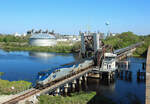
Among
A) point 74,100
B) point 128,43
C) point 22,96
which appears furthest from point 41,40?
point 74,100

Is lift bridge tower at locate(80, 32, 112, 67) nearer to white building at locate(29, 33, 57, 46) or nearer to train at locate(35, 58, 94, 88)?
train at locate(35, 58, 94, 88)

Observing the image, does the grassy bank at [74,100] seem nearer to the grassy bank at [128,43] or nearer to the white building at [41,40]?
the grassy bank at [128,43]

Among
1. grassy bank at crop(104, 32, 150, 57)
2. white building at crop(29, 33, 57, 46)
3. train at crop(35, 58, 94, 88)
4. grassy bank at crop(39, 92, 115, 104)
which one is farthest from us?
white building at crop(29, 33, 57, 46)

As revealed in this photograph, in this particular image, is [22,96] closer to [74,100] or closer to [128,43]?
[74,100]

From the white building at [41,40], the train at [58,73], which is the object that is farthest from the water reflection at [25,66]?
the white building at [41,40]

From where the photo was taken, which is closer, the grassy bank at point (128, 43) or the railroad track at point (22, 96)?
the railroad track at point (22, 96)

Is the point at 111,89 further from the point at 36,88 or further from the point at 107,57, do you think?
the point at 36,88

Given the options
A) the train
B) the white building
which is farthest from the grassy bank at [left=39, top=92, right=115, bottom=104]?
the white building

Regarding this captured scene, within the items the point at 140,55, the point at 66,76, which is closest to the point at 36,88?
the point at 66,76

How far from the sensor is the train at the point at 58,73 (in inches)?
1172

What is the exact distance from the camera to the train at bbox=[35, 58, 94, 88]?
2977 centimetres

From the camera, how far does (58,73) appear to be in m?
33.1

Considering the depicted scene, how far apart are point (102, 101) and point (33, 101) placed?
11.9m

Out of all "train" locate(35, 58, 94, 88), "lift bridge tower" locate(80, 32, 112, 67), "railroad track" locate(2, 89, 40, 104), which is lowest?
"railroad track" locate(2, 89, 40, 104)
